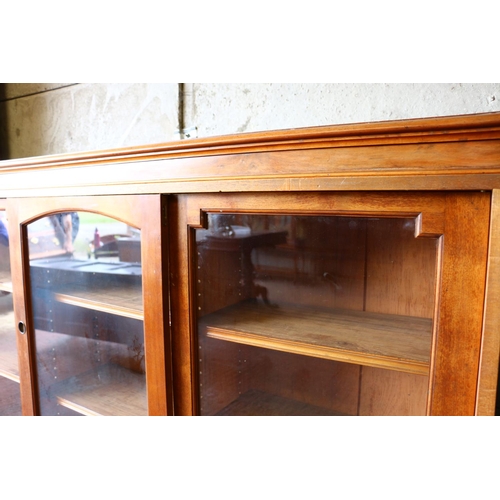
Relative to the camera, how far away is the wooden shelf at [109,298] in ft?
2.27

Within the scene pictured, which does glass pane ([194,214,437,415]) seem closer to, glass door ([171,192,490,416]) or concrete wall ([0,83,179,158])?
glass door ([171,192,490,416])

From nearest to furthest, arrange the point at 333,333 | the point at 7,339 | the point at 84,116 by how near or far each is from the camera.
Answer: the point at 333,333 → the point at 7,339 → the point at 84,116

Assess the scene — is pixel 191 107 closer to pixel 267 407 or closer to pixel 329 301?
pixel 329 301

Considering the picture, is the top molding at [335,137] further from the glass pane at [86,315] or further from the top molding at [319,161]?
the glass pane at [86,315]

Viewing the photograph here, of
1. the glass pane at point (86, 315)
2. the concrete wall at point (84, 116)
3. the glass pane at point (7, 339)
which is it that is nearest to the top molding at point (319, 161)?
the glass pane at point (86, 315)

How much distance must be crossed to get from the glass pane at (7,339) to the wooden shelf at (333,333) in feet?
1.77

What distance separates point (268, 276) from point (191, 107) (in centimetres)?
56

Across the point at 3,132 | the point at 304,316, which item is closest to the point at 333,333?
the point at 304,316

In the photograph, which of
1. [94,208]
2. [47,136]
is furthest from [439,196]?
[47,136]

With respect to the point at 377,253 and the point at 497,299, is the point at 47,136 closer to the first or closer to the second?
the point at 377,253

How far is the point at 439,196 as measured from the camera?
444 millimetres

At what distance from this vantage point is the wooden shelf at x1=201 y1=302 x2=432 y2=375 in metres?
0.53

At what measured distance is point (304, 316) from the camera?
648 mm
